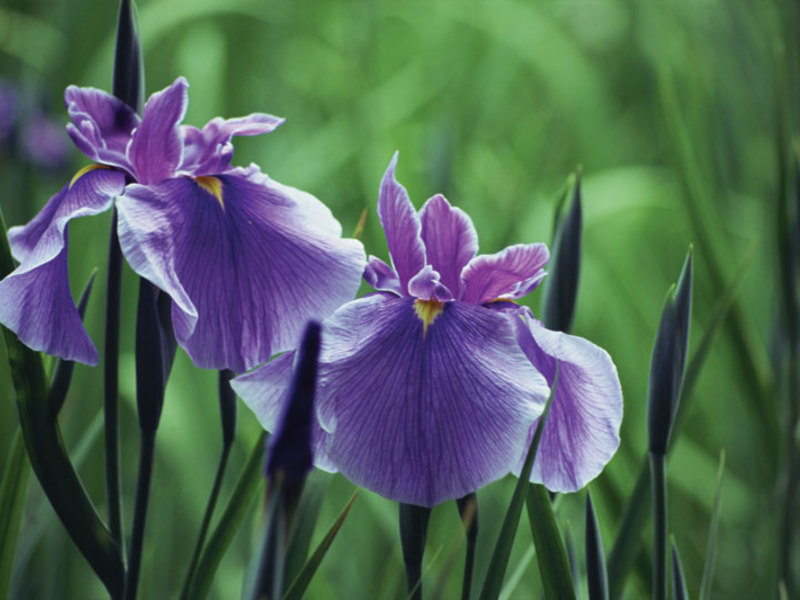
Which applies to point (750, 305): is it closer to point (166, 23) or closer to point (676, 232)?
point (676, 232)

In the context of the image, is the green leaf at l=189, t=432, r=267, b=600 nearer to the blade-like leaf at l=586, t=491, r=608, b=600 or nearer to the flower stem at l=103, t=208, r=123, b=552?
the flower stem at l=103, t=208, r=123, b=552

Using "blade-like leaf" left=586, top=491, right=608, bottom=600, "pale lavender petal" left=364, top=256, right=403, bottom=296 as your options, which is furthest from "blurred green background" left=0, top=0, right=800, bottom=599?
"pale lavender petal" left=364, top=256, right=403, bottom=296

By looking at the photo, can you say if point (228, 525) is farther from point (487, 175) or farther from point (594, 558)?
point (487, 175)

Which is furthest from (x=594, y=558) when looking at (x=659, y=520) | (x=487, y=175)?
(x=487, y=175)

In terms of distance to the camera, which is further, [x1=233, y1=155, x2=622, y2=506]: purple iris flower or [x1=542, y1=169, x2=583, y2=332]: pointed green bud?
[x1=542, y1=169, x2=583, y2=332]: pointed green bud

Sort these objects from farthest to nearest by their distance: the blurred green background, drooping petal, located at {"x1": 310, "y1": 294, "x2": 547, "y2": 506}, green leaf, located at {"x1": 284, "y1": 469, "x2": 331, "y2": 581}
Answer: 1. the blurred green background
2. green leaf, located at {"x1": 284, "y1": 469, "x2": 331, "y2": 581}
3. drooping petal, located at {"x1": 310, "y1": 294, "x2": 547, "y2": 506}

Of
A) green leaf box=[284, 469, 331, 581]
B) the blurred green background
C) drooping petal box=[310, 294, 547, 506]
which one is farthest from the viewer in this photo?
the blurred green background

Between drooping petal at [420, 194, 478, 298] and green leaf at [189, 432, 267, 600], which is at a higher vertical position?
drooping petal at [420, 194, 478, 298]
